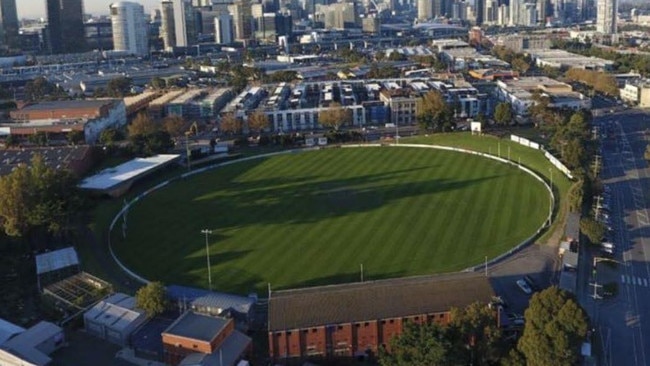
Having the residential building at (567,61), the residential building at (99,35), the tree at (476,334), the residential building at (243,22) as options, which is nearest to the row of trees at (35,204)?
the tree at (476,334)

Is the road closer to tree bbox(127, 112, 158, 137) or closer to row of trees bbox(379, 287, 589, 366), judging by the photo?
row of trees bbox(379, 287, 589, 366)

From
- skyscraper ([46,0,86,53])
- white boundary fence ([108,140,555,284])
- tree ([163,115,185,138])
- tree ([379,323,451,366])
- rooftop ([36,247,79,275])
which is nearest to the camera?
tree ([379,323,451,366])

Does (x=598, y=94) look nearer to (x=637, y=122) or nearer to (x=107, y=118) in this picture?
(x=637, y=122)

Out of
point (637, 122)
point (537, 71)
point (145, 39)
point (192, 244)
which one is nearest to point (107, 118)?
point (192, 244)

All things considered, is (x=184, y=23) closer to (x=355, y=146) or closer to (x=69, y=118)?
(x=69, y=118)

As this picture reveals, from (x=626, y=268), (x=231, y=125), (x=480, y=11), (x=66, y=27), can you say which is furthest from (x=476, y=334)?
(x=480, y=11)

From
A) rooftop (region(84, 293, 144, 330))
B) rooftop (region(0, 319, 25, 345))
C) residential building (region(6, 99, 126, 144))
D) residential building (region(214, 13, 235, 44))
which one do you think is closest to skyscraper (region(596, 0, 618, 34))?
residential building (region(214, 13, 235, 44))
